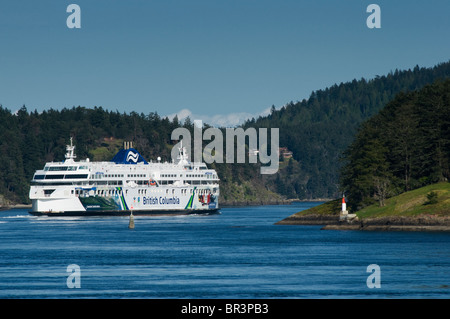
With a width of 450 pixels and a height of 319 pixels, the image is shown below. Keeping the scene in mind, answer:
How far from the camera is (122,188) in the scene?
139375mm

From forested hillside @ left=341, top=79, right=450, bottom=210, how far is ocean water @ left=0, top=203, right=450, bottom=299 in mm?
9063

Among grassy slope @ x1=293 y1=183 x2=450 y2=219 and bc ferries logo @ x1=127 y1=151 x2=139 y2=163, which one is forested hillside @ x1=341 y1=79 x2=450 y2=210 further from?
bc ferries logo @ x1=127 y1=151 x2=139 y2=163

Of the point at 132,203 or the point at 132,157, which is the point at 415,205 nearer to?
the point at 132,203

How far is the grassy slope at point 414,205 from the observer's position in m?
82.9

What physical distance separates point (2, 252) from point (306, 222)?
Answer: 154ft

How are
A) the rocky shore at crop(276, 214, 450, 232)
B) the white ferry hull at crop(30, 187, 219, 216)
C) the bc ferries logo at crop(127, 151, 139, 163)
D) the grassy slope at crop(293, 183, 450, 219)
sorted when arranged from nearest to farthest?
1. the rocky shore at crop(276, 214, 450, 232)
2. the grassy slope at crop(293, 183, 450, 219)
3. the white ferry hull at crop(30, 187, 219, 216)
4. the bc ferries logo at crop(127, 151, 139, 163)

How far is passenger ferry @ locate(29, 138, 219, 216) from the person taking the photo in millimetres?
133125

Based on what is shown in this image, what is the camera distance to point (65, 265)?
59.3 metres

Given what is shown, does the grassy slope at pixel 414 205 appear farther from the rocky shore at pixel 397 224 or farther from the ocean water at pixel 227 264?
the ocean water at pixel 227 264

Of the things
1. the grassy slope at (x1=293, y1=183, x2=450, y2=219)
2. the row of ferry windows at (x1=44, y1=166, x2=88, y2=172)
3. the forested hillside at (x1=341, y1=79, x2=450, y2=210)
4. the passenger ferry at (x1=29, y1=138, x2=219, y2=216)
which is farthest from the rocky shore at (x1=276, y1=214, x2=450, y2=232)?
the row of ferry windows at (x1=44, y1=166, x2=88, y2=172)

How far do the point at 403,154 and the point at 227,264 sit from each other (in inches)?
1820
